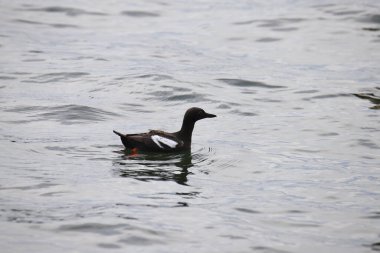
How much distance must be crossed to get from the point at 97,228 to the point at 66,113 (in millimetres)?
6363

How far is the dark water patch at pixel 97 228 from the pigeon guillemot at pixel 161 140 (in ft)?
10.6

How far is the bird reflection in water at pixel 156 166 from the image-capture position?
11125 mm

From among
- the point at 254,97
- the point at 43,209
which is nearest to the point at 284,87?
the point at 254,97

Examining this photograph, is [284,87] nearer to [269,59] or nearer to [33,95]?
[269,59]

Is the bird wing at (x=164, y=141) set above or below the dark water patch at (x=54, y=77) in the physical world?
below

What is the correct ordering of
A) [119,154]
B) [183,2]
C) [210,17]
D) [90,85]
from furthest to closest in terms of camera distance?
[183,2]
[210,17]
[90,85]
[119,154]

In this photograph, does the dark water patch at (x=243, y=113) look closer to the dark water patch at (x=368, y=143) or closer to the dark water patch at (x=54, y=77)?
the dark water patch at (x=368, y=143)

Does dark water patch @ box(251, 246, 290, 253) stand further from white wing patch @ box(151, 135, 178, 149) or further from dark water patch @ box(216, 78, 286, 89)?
dark water patch @ box(216, 78, 286, 89)

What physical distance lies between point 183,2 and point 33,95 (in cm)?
1172

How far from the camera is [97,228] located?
8.98m

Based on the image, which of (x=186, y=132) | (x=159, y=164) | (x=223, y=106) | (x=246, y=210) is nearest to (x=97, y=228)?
(x=246, y=210)

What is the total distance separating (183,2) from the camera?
2720 centimetres

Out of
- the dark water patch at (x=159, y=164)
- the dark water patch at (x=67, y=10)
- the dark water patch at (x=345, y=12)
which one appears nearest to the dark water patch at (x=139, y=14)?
the dark water patch at (x=67, y=10)

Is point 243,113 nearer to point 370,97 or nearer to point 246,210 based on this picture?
point 370,97
